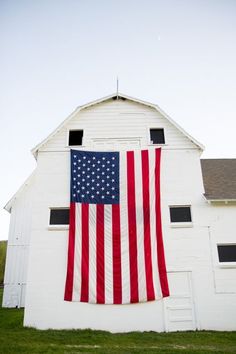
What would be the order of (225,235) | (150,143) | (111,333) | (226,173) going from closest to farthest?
(111,333)
(225,235)
(150,143)
(226,173)

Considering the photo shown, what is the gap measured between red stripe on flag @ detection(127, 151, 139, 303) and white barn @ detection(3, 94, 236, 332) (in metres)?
0.62

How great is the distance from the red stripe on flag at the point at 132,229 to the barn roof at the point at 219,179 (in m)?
3.37

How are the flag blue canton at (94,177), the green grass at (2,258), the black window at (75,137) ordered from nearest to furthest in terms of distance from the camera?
the flag blue canton at (94,177) < the black window at (75,137) < the green grass at (2,258)

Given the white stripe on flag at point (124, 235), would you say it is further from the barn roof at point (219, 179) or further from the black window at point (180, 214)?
the barn roof at point (219, 179)

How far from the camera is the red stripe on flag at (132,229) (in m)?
9.67

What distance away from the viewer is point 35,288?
9.87 metres

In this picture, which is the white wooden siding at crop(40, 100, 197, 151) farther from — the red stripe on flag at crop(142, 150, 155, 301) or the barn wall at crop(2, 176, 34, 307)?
the barn wall at crop(2, 176, 34, 307)

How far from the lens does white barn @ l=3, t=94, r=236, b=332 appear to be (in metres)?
9.57

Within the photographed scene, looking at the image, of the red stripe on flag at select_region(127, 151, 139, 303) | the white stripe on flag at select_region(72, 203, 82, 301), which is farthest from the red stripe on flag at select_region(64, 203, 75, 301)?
the red stripe on flag at select_region(127, 151, 139, 303)

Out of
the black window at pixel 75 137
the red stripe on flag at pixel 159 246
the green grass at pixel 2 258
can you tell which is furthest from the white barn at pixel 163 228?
the green grass at pixel 2 258

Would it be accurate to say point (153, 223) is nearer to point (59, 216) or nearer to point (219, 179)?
point (59, 216)

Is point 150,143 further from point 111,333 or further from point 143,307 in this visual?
point 111,333

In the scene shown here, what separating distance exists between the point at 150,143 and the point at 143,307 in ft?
23.5

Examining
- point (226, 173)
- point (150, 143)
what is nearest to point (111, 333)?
point (150, 143)
